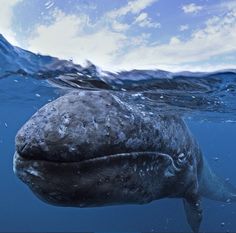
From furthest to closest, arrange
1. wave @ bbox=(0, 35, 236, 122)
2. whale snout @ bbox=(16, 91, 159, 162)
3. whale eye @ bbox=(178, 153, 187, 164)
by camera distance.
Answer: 1. wave @ bbox=(0, 35, 236, 122)
2. whale eye @ bbox=(178, 153, 187, 164)
3. whale snout @ bbox=(16, 91, 159, 162)

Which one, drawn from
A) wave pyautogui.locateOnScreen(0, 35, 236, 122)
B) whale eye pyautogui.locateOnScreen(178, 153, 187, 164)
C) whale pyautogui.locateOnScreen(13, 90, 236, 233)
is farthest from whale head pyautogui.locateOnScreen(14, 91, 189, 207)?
wave pyautogui.locateOnScreen(0, 35, 236, 122)

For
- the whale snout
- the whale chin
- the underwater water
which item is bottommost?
the underwater water

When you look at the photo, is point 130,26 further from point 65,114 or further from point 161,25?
point 65,114

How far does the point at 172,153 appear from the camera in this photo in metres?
6.04

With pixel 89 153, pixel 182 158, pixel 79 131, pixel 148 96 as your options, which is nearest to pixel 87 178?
pixel 89 153

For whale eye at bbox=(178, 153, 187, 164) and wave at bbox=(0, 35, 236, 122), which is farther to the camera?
wave at bbox=(0, 35, 236, 122)

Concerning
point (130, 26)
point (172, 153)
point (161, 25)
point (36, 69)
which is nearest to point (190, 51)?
point (161, 25)

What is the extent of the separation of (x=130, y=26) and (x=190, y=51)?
1554 mm

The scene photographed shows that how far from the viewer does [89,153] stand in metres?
4.04


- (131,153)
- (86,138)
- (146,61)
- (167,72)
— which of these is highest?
(86,138)

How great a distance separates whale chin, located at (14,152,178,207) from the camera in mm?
4008

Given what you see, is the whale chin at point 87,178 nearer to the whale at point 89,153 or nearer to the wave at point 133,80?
the whale at point 89,153

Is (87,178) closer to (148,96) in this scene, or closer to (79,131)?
(79,131)

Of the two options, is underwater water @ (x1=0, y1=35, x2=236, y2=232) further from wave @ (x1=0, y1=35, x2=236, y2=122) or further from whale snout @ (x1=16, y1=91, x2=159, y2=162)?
whale snout @ (x1=16, y1=91, x2=159, y2=162)
